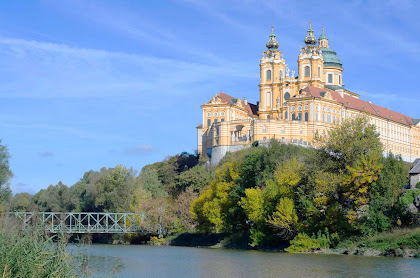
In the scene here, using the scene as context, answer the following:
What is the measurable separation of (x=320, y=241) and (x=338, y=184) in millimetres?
4136

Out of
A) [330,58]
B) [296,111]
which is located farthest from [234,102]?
[330,58]

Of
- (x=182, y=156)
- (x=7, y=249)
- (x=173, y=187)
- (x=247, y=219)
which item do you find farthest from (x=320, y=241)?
(x=182, y=156)

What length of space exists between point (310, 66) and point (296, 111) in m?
13.7

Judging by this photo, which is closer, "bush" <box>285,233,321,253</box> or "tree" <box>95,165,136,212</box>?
"bush" <box>285,233,321,253</box>

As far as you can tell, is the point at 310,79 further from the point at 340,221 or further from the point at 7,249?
the point at 7,249

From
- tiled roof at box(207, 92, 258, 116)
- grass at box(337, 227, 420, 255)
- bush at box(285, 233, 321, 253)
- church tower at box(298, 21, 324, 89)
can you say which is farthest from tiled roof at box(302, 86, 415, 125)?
grass at box(337, 227, 420, 255)

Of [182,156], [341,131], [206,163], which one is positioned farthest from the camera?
[182,156]

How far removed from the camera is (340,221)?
4266cm

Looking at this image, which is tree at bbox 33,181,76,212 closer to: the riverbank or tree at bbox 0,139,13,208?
tree at bbox 0,139,13,208

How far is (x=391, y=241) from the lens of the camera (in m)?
38.9

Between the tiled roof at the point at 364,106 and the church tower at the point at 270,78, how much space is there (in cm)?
1064

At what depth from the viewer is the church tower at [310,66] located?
373 feet

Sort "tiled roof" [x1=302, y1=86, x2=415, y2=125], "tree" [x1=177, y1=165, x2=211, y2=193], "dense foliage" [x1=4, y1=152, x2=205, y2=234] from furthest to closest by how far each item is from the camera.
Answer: "tiled roof" [x1=302, y1=86, x2=415, y2=125] < "tree" [x1=177, y1=165, x2=211, y2=193] < "dense foliage" [x1=4, y1=152, x2=205, y2=234]

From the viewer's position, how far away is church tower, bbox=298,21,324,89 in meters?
114
